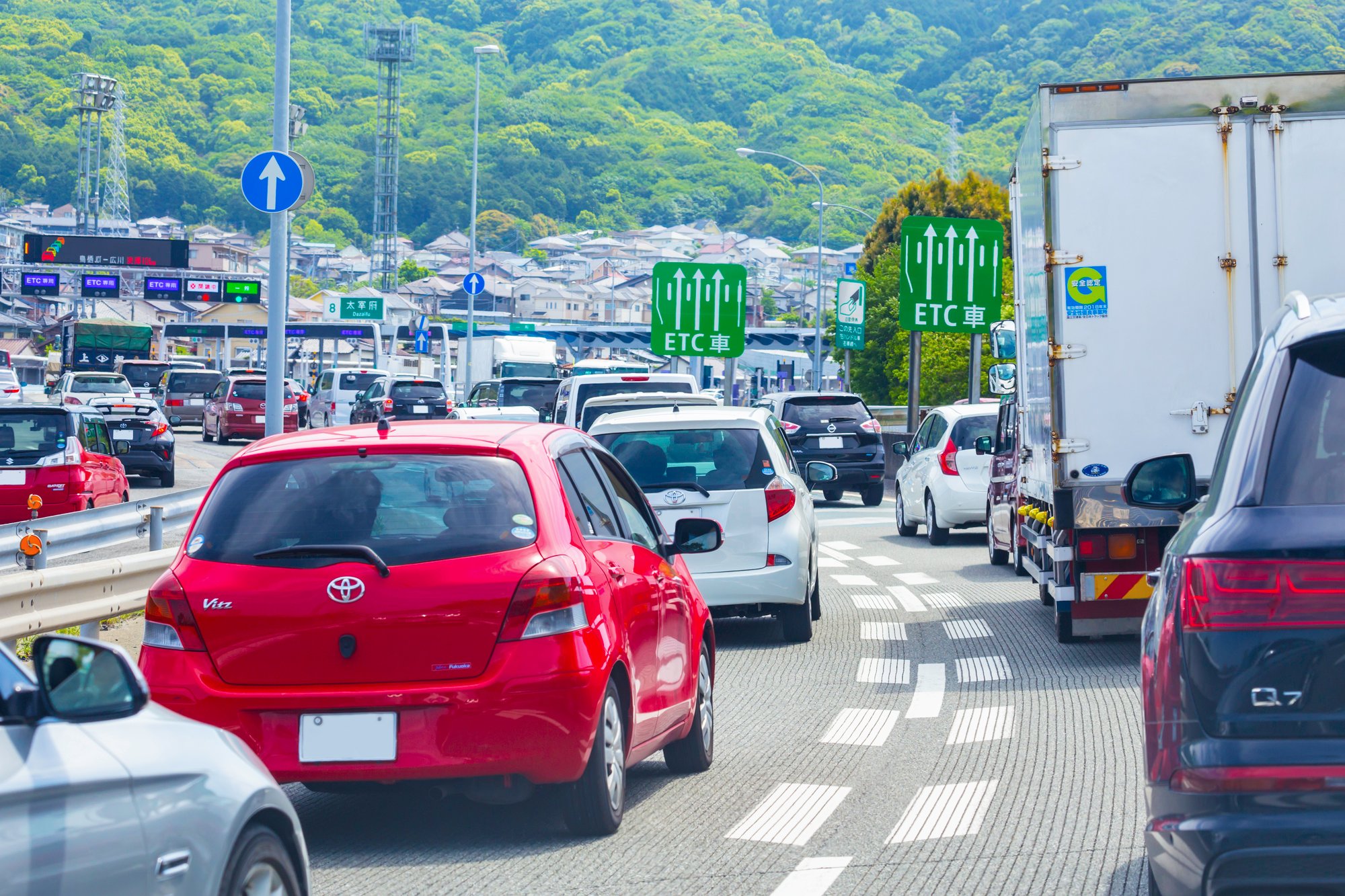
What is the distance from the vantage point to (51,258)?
251 ft

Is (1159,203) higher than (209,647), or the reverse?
(1159,203)

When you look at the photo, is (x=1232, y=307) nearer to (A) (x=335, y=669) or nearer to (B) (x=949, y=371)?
(A) (x=335, y=669)

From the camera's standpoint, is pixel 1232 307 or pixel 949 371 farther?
pixel 949 371

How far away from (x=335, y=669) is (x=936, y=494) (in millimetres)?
15244

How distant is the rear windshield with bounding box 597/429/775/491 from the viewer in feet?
38.5

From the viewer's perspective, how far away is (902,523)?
73.2ft

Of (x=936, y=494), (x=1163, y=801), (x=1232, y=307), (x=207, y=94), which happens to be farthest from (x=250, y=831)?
(x=207, y=94)

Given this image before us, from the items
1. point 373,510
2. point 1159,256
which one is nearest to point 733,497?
point 1159,256

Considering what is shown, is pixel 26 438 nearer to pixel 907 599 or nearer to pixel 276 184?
pixel 276 184

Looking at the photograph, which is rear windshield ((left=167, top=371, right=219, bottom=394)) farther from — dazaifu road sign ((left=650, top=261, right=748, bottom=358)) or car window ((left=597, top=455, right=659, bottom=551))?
car window ((left=597, top=455, right=659, bottom=551))

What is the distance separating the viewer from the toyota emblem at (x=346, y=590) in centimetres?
578

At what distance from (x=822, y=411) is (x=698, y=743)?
65.5ft

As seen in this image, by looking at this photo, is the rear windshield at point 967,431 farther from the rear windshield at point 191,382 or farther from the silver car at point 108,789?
→ the rear windshield at point 191,382

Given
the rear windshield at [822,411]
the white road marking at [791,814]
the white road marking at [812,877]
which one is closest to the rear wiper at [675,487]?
the white road marking at [791,814]
